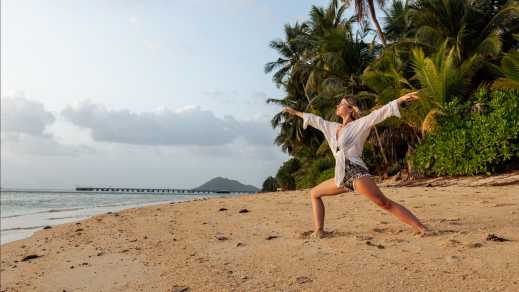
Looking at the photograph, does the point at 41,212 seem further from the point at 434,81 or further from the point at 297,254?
the point at 297,254

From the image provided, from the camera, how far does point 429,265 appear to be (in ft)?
12.6

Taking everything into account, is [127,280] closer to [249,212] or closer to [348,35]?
[249,212]

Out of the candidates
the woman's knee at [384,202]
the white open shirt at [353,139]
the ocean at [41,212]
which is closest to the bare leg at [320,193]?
the white open shirt at [353,139]

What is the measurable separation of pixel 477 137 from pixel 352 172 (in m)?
9.18

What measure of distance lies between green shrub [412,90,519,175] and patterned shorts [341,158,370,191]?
336 inches

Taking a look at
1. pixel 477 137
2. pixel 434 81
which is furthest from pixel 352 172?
pixel 434 81

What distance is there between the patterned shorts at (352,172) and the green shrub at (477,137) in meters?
8.52

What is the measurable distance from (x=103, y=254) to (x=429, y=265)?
15.1 ft

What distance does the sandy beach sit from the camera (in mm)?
3713

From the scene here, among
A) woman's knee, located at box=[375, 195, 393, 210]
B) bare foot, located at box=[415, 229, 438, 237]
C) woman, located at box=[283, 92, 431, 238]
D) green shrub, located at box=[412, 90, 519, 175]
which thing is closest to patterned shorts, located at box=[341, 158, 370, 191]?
woman, located at box=[283, 92, 431, 238]

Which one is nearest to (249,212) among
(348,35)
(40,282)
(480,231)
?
(40,282)

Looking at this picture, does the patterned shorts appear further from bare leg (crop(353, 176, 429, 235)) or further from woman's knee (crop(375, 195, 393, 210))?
woman's knee (crop(375, 195, 393, 210))

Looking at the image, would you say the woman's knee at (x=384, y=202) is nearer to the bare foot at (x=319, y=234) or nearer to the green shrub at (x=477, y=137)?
the bare foot at (x=319, y=234)

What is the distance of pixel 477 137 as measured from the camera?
12.5m
